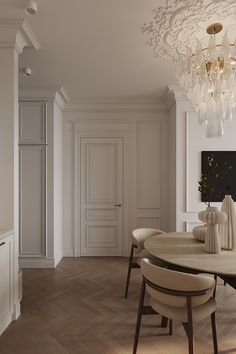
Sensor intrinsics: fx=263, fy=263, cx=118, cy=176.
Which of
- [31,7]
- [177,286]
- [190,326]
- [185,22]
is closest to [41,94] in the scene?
[31,7]

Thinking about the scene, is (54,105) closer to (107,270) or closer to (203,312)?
(107,270)

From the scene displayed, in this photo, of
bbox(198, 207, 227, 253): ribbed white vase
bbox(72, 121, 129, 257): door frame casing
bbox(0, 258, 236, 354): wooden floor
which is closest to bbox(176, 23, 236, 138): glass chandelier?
bbox(198, 207, 227, 253): ribbed white vase

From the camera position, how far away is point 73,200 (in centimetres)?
492

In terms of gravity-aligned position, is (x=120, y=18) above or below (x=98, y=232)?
above

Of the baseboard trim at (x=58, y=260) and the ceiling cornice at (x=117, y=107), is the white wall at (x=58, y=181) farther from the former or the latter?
the ceiling cornice at (x=117, y=107)

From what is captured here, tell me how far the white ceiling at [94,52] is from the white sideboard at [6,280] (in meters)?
2.02

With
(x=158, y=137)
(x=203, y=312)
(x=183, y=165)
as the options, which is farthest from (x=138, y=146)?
(x=203, y=312)

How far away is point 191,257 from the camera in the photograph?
2.00 m

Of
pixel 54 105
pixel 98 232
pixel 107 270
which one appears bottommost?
pixel 107 270

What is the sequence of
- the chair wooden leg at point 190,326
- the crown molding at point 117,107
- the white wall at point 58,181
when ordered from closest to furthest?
the chair wooden leg at point 190,326, the white wall at point 58,181, the crown molding at point 117,107

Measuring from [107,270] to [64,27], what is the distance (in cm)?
337

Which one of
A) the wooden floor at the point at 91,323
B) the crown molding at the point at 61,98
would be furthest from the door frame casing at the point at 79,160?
the wooden floor at the point at 91,323

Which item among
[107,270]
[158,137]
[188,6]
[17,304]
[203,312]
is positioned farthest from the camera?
[158,137]

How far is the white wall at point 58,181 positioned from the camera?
14.2 ft
